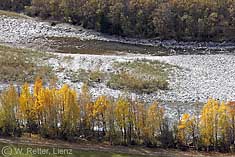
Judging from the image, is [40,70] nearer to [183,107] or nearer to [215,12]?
[183,107]

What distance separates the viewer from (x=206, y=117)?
41969mm

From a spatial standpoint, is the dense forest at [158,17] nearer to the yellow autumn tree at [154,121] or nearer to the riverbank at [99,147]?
the yellow autumn tree at [154,121]

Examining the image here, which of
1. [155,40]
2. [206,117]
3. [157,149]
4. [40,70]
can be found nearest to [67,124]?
[157,149]

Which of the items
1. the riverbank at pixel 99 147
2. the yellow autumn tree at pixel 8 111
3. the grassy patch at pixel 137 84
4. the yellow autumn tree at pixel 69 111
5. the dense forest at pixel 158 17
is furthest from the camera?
the dense forest at pixel 158 17

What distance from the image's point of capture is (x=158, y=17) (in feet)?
257

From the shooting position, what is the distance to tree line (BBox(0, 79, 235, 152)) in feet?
139

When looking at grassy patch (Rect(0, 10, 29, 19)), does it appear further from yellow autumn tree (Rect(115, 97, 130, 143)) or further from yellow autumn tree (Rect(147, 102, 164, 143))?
yellow autumn tree (Rect(147, 102, 164, 143))

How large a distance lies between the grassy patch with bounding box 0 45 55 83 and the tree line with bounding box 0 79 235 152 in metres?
13.4

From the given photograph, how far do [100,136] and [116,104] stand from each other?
315 cm

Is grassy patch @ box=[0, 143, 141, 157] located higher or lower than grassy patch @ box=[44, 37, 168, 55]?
lower

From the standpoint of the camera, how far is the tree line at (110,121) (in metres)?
42.2

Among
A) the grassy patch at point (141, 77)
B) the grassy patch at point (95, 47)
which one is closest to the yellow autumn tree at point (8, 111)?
the grassy patch at point (141, 77)

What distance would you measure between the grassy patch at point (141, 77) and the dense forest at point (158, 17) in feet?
50.1

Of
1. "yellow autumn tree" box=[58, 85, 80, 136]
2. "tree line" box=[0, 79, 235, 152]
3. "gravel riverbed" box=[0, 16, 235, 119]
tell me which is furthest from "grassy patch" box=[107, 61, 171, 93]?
"yellow autumn tree" box=[58, 85, 80, 136]
